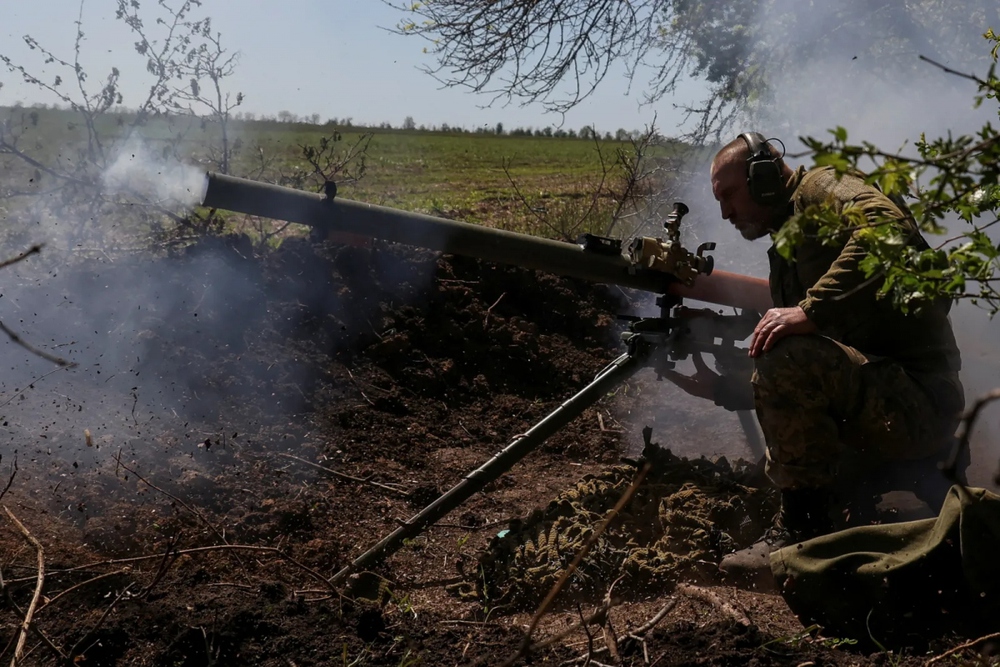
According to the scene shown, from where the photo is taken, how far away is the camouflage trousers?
3326 mm

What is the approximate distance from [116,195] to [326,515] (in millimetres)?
3743

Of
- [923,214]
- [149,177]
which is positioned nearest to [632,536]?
[923,214]

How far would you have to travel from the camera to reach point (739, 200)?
396cm

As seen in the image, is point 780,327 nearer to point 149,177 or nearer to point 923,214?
point 923,214

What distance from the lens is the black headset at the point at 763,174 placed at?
3771mm

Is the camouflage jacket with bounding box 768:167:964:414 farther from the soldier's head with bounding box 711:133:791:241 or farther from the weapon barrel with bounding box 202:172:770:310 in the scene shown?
the weapon barrel with bounding box 202:172:770:310

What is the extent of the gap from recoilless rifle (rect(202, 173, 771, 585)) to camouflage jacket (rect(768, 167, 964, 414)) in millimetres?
479

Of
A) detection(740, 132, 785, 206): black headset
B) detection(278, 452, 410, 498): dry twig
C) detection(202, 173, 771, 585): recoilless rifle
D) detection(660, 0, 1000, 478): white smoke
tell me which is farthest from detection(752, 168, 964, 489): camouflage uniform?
detection(660, 0, 1000, 478): white smoke

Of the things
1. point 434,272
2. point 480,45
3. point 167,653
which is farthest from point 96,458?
point 480,45

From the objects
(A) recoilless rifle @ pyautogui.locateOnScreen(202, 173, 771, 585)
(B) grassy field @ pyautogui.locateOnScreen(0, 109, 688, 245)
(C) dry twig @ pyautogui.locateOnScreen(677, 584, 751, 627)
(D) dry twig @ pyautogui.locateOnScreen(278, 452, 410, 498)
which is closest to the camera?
(C) dry twig @ pyautogui.locateOnScreen(677, 584, 751, 627)

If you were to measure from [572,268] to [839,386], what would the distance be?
55.4 inches

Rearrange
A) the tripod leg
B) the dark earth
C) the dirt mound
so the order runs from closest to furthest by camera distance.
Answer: the dark earth
the tripod leg
the dirt mound

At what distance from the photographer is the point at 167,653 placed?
253 centimetres

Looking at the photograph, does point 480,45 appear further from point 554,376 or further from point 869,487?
point 869,487
